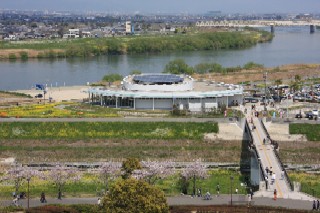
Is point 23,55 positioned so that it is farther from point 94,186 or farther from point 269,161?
point 269,161

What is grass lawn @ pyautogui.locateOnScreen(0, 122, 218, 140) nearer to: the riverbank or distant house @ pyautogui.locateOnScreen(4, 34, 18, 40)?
the riverbank

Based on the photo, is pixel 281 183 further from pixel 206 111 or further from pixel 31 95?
pixel 31 95

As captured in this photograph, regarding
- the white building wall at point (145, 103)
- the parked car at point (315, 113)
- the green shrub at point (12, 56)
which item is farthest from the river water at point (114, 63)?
the parked car at point (315, 113)

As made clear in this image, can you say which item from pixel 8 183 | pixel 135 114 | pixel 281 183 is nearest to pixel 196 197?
pixel 281 183

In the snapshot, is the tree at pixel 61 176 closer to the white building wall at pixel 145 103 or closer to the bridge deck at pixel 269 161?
the bridge deck at pixel 269 161

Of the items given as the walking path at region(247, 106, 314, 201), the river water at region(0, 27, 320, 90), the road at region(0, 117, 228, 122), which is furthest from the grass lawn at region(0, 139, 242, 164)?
the river water at region(0, 27, 320, 90)
